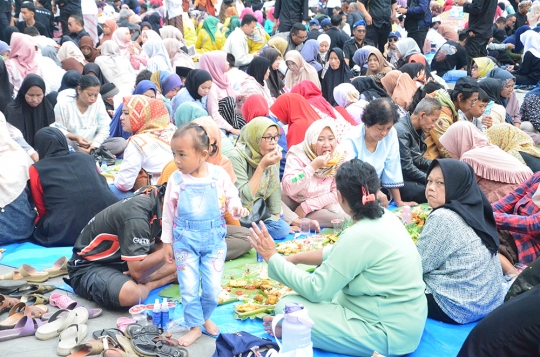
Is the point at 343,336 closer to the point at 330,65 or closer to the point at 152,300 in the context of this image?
the point at 152,300

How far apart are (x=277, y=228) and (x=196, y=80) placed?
2674 mm

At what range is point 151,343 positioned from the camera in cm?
330

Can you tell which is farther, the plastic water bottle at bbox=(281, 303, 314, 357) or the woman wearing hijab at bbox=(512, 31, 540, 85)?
the woman wearing hijab at bbox=(512, 31, 540, 85)

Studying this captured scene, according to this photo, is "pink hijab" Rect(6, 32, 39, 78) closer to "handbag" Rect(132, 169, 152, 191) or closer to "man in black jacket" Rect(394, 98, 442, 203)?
"handbag" Rect(132, 169, 152, 191)

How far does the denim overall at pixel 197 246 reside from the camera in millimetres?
3402

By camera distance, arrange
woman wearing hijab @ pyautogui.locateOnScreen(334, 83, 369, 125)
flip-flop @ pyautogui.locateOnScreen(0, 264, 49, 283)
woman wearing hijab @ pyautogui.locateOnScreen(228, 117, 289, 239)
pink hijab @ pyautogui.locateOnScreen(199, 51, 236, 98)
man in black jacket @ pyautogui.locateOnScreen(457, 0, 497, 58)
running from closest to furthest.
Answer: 1. flip-flop @ pyautogui.locateOnScreen(0, 264, 49, 283)
2. woman wearing hijab @ pyautogui.locateOnScreen(228, 117, 289, 239)
3. woman wearing hijab @ pyautogui.locateOnScreen(334, 83, 369, 125)
4. pink hijab @ pyautogui.locateOnScreen(199, 51, 236, 98)
5. man in black jacket @ pyautogui.locateOnScreen(457, 0, 497, 58)

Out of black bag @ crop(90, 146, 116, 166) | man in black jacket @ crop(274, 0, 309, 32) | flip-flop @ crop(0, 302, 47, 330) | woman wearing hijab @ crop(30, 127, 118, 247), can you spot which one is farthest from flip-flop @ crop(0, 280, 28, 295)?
man in black jacket @ crop(274, 0, 309, 32)

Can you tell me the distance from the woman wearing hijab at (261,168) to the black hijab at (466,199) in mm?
1544

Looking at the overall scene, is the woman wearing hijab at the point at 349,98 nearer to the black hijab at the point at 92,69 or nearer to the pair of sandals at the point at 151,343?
the black hijab at the point at 92,69

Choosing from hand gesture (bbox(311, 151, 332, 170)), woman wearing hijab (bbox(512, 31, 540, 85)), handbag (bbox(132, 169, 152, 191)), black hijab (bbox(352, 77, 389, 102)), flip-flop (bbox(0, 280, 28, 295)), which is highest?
hand gesture (bbox(311, 151, 332, 170))

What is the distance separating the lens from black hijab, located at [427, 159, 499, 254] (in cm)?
364

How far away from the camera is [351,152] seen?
18.1 feet

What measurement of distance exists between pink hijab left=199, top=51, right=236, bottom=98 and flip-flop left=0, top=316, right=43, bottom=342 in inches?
192

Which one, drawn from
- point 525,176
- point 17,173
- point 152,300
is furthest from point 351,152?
point 17,173
